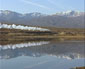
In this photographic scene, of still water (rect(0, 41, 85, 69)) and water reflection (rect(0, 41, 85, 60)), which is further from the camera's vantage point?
water reflection (rect(0, 41, 85, 60))

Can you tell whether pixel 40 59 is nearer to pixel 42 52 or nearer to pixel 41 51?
pixel 42 52

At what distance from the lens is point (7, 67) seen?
84.5 ft

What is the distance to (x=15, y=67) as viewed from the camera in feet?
84.5

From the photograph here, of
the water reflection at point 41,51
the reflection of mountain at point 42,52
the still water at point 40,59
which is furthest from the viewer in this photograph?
the water reflection at point 41,51

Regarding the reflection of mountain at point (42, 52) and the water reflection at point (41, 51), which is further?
the water reflection at point (41, 51)

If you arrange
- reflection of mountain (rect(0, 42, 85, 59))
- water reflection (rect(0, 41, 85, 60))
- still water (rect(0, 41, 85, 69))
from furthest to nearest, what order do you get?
water reflection (rect(0, 41, 85, 60))
reflection of mountain (rect(0, 42, 85, 59))
still water (rect(0, 41, 85, 69))

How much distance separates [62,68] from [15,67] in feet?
15.5

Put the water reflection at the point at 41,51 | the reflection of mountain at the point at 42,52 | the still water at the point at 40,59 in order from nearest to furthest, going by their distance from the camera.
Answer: the still water at the point at 40,59, the reflection of mountain at the point at 42,52, the water reflection at the point at 41,51

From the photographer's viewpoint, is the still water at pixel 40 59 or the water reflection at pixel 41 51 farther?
the water reflection at pixel 41 51

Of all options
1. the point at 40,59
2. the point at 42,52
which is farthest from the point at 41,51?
the point at 40,59

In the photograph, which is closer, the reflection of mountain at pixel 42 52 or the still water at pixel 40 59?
the still water at pixel 40 59

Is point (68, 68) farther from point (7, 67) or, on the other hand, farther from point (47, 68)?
point (7, 67)

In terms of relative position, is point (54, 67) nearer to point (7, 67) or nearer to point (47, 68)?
point (47, 68)

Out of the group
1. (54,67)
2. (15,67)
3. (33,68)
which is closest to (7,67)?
(15,67)
